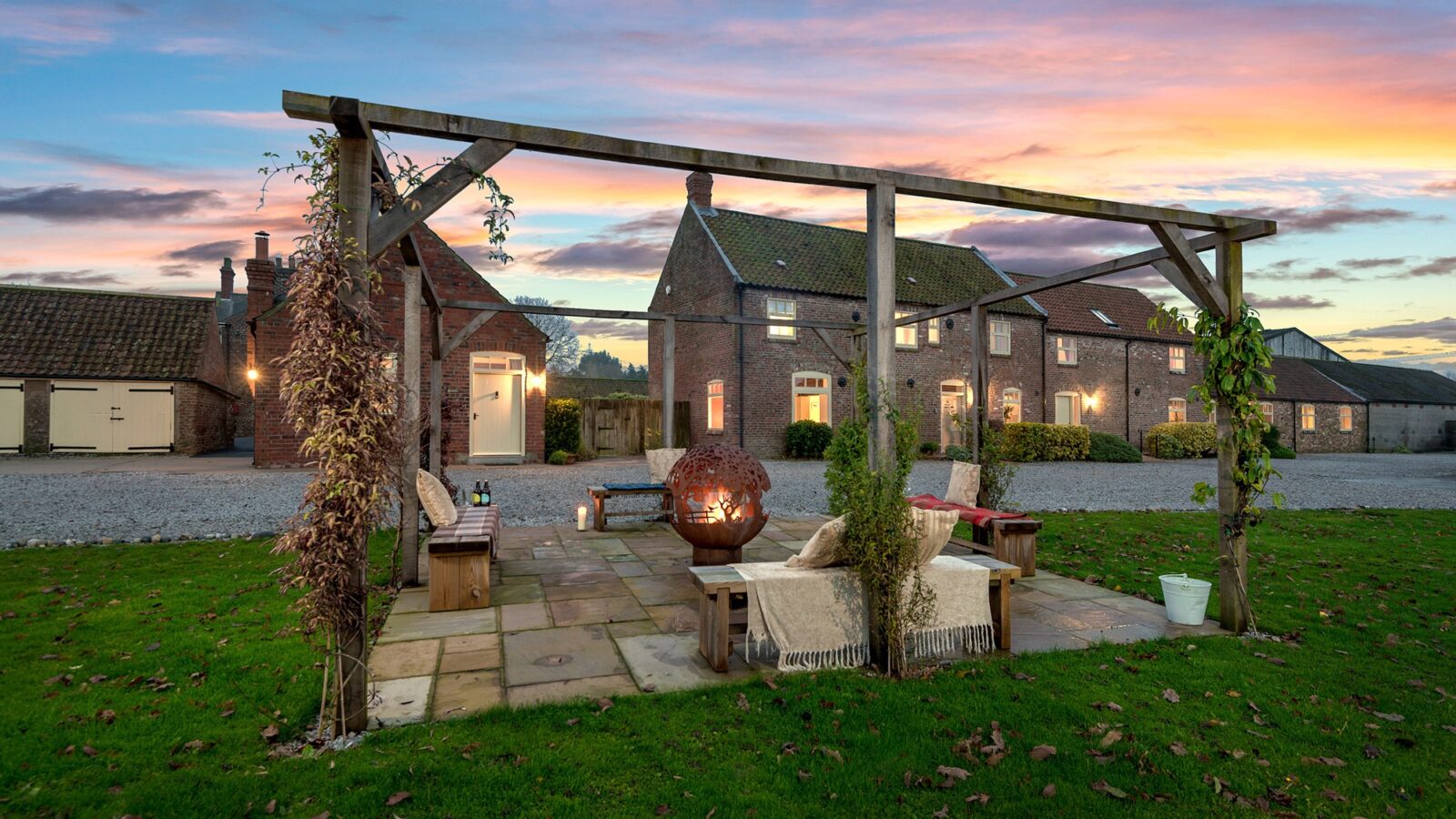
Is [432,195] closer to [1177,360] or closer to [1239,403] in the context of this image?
[1239,403]

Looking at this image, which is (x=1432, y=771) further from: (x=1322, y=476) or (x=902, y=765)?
(x=1322, y=476)

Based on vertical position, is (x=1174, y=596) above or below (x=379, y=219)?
below

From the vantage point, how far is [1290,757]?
309cm

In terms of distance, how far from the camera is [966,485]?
739 centimetres

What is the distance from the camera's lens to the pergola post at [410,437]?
573cm

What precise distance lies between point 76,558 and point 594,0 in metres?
7.43

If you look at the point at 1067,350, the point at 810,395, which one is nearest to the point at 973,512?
the point at 810,395

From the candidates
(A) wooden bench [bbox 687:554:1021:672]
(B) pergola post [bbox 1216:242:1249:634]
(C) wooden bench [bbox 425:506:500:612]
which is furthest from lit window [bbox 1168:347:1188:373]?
(C) wooden bench [bbox 425:506:500:612]

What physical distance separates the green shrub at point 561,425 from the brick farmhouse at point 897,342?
4.00 meters

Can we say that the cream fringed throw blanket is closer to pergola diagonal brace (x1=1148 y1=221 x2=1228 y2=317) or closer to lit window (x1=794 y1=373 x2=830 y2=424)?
pergola diagonal brace (x1=1148 y1=221 x2=1228 y2=317)

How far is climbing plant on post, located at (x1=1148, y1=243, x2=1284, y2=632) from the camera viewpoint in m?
4.84

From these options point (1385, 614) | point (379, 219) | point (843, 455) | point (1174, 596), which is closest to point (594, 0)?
point (379, 219)

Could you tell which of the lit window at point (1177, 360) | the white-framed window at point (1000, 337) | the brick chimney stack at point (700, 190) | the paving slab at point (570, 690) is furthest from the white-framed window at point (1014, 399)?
the paving slab at point (570, 690)

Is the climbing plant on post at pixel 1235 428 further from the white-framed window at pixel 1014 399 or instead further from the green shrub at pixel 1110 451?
the white-framed window at pixel 1014 399
